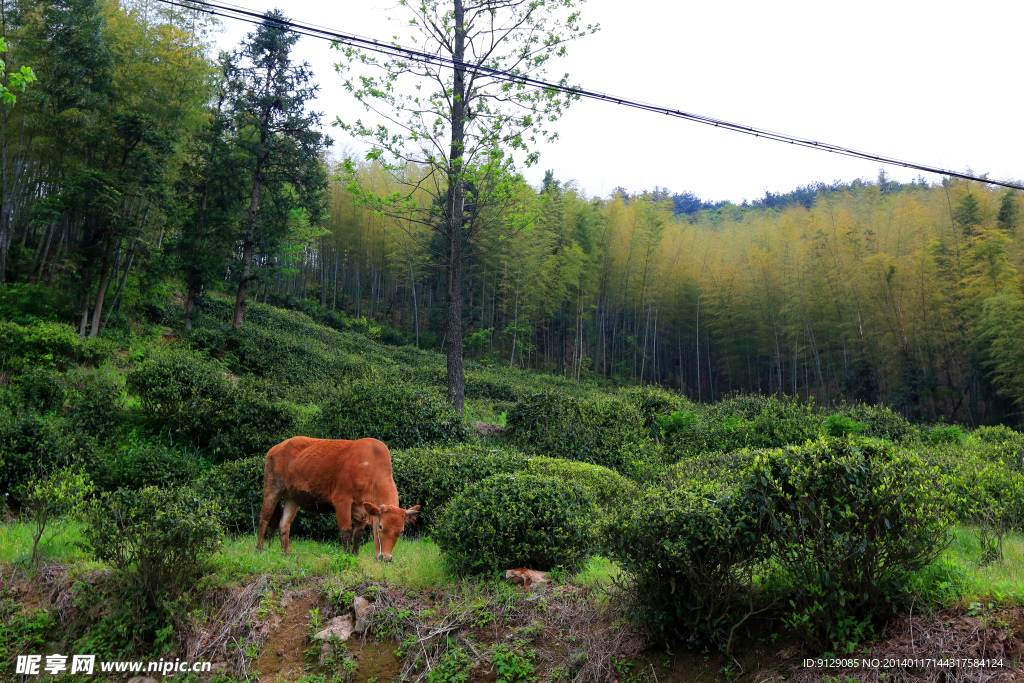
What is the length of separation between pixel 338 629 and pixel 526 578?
4.78ft

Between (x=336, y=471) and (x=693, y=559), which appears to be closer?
(x=693, y=559)

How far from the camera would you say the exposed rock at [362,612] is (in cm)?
437

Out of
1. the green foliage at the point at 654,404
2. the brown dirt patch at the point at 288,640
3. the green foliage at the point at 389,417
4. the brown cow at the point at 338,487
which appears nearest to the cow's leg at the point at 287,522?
the brown cow at the point at 338,487

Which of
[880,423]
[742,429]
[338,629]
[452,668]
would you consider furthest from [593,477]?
[880,423]

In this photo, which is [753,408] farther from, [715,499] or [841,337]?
[841,337]

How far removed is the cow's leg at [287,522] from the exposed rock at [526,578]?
226 centimetres

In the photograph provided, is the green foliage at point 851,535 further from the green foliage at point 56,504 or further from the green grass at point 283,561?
the green foliage at point 56,504

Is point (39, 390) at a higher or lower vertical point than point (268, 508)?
higher

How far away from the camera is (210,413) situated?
31.7 ft

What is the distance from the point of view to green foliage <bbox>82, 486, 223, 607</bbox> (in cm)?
421

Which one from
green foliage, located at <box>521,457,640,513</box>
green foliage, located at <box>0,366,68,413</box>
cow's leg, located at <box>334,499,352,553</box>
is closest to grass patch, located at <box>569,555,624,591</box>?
green foliage, located at <box>521,457,640,513</box>

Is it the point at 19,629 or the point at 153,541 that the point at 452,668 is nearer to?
the point at 153,541

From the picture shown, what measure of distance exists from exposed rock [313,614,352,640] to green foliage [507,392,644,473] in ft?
19.4
